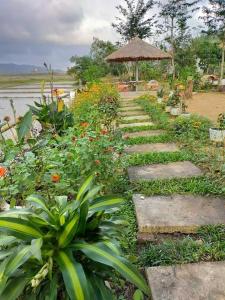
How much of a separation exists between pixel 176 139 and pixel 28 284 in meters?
4.15

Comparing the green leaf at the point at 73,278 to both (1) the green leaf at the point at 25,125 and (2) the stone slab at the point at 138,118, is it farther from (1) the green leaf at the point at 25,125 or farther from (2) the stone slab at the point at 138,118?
(2) the stone slab at the point at 138,118

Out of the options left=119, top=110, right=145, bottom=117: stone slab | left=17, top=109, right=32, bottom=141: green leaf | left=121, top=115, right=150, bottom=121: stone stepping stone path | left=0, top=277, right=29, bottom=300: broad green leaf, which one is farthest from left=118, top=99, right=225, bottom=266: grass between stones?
left=119, top=110, right=145, bottom=117: stone slab

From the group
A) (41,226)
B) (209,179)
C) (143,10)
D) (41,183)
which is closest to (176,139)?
(209,179)

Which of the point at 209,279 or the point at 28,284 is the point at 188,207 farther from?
the point at 28,284

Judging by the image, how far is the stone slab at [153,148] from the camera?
191 inches

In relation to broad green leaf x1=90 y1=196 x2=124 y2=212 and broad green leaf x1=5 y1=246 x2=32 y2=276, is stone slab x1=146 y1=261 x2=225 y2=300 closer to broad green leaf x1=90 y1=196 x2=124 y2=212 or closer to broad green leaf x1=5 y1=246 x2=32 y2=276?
broad green leaf x1=90 y1=196 x2=124 y2=212

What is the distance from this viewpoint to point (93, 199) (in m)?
1.84

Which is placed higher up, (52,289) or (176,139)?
(52,289)

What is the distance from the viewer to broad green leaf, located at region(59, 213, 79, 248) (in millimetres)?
1541

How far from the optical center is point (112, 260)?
58.3 inches

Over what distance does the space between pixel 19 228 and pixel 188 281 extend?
3.54 feet

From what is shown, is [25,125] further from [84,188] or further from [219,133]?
[219,133]

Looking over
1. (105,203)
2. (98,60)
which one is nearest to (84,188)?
(105,203)

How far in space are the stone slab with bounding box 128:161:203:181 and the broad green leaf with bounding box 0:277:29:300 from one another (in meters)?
2.25
